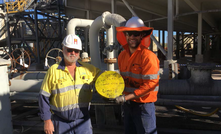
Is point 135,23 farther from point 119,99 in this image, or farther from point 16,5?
point 16,5

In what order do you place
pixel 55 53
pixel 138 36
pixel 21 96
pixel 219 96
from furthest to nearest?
1. pixel 55 53
2. pixel 21 96
3. pixel 219 96
4. pixel 138 36

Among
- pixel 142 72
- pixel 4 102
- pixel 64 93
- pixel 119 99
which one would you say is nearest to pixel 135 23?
pixel 142 72

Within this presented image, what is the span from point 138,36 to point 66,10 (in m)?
13.4

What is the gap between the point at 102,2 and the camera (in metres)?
13.2

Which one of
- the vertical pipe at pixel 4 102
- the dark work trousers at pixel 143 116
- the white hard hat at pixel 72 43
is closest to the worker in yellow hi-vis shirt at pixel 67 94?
the white hard hat at pixel 72 43

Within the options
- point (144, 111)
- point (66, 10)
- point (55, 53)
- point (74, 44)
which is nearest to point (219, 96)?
point (144, 111)

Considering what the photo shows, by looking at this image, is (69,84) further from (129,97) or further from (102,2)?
(102,2)

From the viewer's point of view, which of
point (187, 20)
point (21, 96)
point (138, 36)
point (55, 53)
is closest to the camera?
point (138, 36)

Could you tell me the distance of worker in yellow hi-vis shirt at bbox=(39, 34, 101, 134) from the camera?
2018 millimetres

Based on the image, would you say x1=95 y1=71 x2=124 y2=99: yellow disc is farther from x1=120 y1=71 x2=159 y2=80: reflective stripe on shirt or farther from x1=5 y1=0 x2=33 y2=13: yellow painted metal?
x1=5 y1=0 x2=33 y2=13: yellow painted metal

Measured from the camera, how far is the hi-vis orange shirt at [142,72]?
1.96 metres

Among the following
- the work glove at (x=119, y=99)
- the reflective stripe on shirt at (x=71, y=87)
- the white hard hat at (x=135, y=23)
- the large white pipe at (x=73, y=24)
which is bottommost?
the work glove at (x=119, y=99)

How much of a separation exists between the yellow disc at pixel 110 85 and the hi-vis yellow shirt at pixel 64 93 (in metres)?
0.18

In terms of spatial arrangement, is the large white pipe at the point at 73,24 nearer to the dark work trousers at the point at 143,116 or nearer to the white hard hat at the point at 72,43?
the white hard hat at the point at 72,43
